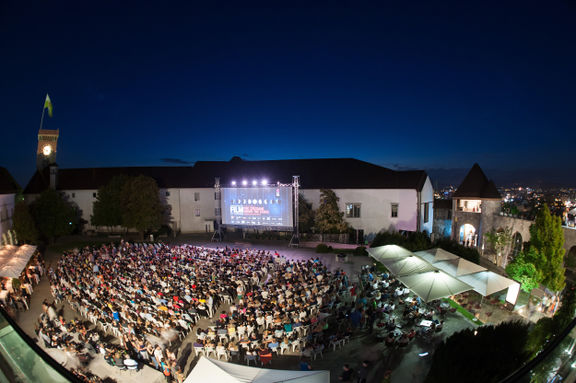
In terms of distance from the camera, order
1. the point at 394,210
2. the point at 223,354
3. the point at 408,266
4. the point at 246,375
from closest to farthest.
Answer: the point at 246,375
the point at 223,354
the point at 408,266
the point at 394,210

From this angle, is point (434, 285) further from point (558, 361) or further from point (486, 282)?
point (558, 361)

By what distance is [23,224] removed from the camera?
1149 inches

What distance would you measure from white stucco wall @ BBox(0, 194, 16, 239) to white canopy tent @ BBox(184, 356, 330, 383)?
3469cm

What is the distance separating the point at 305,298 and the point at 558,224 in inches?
568

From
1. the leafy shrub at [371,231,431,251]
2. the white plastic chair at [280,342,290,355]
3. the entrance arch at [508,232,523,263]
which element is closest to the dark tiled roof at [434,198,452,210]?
the entrance arch at [508,232,523,263]

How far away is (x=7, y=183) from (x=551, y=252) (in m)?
49.7

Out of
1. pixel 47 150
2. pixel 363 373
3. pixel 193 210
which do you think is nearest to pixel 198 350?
pixel 363 373

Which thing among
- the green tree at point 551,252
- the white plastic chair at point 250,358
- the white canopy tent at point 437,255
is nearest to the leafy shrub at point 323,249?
the white canopy tent at point 437,255

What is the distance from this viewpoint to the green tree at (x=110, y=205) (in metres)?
34.8

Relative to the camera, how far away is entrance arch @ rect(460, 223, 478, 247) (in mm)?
31345

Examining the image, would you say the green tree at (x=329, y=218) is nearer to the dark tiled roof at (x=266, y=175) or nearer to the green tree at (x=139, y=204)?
the dark tiled roof at (x=266, y=175)

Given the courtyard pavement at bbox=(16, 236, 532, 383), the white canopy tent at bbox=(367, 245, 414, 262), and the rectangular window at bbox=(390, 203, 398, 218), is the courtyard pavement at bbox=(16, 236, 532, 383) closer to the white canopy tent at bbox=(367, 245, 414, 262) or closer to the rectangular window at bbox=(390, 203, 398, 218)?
the white canopy tent at bbox=(367, 245, 414, 262)

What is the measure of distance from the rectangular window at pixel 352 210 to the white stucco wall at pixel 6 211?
35.9 m

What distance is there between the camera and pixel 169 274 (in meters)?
18.2
